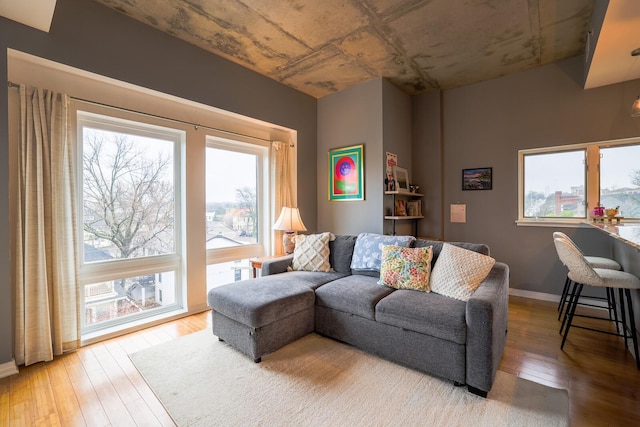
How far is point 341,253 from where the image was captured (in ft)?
10.5

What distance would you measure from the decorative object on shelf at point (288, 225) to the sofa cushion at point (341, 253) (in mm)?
606

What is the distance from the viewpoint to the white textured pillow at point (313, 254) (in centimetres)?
316

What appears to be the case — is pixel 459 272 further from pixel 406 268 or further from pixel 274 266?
pixel 274 266

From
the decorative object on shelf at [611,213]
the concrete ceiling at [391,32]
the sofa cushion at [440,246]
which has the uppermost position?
the concrete ceiling at [391,32]

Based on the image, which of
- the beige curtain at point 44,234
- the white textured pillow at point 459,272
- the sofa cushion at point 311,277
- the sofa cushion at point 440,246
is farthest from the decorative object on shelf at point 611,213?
the beige curtain at point 44,234

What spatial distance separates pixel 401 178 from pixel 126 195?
3.40 metres

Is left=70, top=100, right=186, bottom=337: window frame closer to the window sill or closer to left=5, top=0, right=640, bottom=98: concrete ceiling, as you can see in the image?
left=5, top=0, right=640, bottom=98: concrete ceiling

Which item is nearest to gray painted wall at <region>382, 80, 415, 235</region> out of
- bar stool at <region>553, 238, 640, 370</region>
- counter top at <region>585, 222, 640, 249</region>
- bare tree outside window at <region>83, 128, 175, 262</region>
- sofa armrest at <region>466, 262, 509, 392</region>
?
bar stool at <region>553, 238, 640, 370</region>

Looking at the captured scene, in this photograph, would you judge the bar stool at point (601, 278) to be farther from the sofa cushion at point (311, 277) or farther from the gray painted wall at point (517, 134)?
the sofa cushion at point (311, 277)

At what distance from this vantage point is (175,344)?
2.50 metres

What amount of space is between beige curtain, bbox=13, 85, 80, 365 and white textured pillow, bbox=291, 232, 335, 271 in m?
2.01

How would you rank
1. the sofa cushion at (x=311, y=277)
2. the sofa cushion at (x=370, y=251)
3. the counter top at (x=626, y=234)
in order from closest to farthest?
the counter top at (x=626, y=234) < the sofa cushion at (x=311, y=277) < the sofa cushion at (x=370, y=251)

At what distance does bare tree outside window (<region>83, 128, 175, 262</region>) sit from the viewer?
2.62 metres

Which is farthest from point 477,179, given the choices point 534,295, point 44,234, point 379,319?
point 44,234
